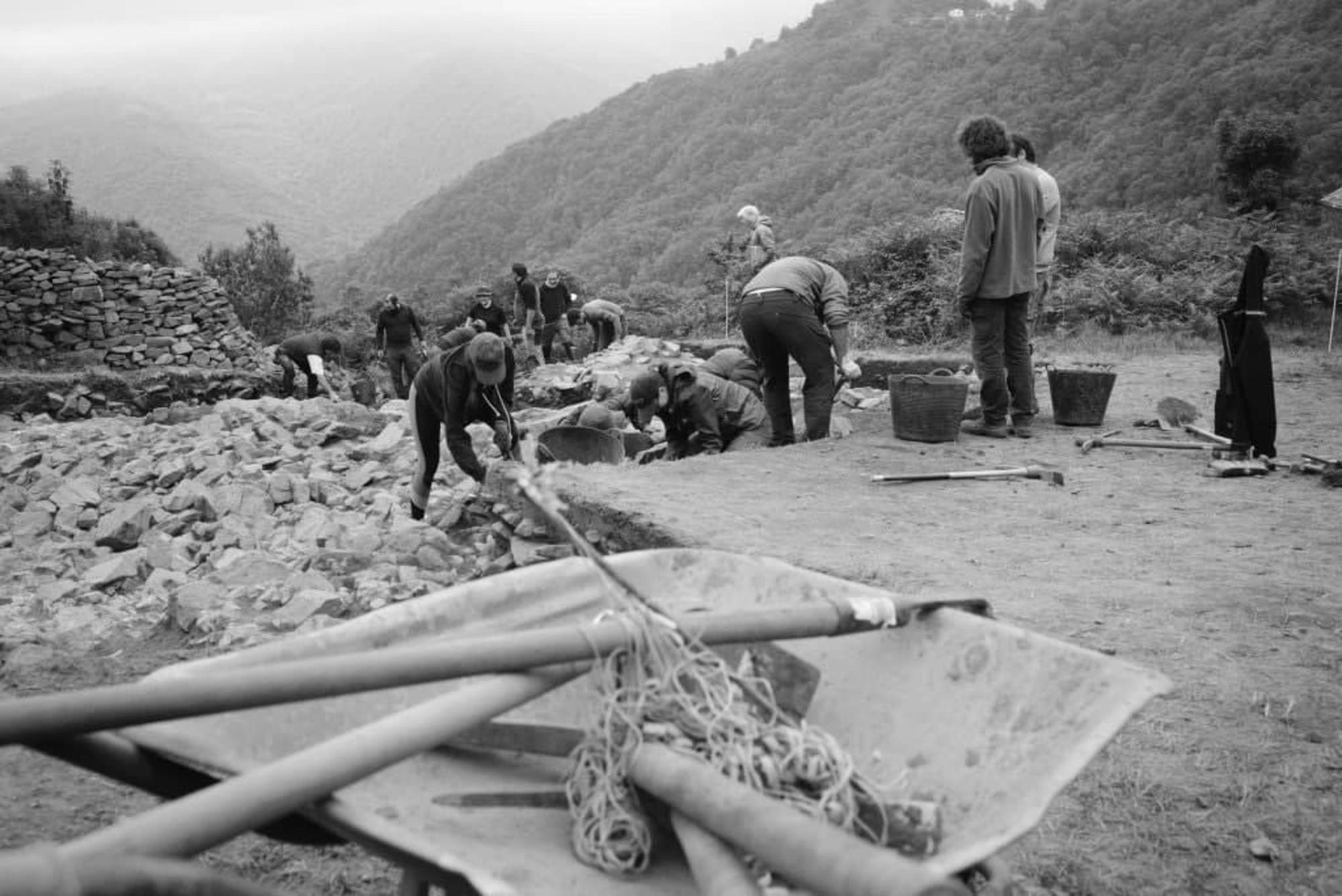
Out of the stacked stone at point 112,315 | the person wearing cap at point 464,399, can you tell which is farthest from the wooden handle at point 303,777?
the stacked stone at point 112,315

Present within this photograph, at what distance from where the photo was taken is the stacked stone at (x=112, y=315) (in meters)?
14.8

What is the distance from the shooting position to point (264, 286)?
25250 millimetres

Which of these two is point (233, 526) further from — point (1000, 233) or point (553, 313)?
point (553, 313)

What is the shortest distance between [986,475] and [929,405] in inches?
33.2

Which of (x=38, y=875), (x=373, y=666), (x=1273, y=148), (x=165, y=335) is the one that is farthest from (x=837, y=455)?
(x=1273, y=148)

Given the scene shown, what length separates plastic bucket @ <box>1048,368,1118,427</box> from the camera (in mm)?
6504

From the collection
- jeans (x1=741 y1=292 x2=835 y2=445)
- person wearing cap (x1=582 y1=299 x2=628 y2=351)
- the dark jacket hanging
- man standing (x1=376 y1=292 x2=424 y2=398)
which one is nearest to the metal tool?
the dark jacket hanging

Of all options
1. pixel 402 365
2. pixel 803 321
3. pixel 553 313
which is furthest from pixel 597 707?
pixel 553 313

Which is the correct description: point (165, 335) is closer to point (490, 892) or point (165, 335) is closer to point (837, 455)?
point (837, 455)

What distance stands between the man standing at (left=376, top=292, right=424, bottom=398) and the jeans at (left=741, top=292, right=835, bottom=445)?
7.02 meters

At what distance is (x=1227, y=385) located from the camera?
5871 millimetres

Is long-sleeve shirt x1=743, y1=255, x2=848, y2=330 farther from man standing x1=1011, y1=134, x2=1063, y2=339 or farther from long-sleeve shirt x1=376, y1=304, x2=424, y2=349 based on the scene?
long-sleeve shirt x1=376, y1=304, x2=424, y2=349

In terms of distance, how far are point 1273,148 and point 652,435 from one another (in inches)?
680

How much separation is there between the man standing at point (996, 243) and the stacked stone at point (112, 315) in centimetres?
1279
